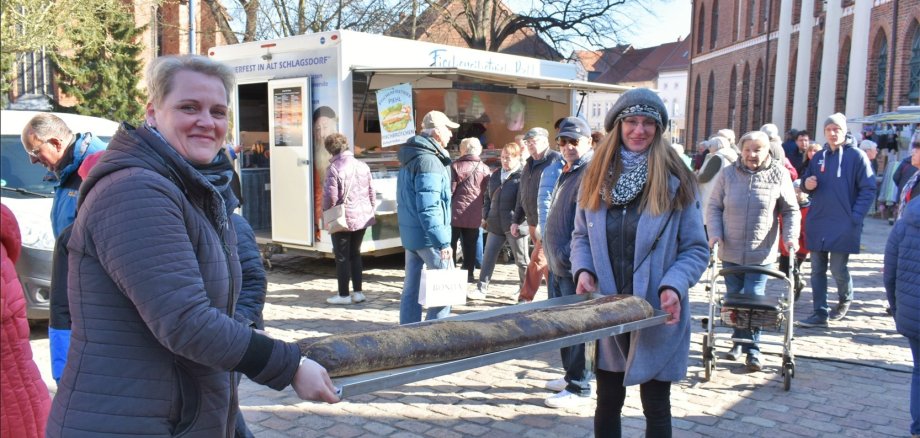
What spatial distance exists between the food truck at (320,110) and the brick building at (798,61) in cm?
1871

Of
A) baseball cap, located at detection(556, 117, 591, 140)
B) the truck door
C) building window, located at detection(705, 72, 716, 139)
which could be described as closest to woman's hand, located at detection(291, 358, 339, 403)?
baseball cap, located at detection(556, 117, 591, 140)

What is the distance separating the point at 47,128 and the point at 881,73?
27.8m

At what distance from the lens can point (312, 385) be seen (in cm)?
181

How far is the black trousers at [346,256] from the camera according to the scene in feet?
26.8

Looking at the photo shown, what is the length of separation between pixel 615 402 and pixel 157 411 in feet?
7.12

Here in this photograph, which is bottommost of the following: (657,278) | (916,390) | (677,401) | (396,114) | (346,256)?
(677,401)

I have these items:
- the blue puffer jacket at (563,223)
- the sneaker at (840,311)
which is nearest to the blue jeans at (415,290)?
the blue puffer jacket at (563,223)

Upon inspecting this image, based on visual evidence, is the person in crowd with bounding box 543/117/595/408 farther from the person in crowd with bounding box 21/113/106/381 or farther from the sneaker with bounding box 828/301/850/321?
the sneaker with bounding box 828/301/850/321

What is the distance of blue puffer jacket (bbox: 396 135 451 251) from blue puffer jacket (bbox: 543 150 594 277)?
1.36 metres

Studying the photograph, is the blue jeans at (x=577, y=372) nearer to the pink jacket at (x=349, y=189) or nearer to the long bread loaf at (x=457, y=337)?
the long bread loaf at (x=457, y=337)

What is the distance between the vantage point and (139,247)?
1664mm

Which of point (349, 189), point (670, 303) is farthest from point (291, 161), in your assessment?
point (670, 303)

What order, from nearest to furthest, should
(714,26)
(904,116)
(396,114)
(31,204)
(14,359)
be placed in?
(14,359) → (31,204) → (396,114) → (904,116) → (714,26)

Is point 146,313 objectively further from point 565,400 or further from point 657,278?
point 565,400
